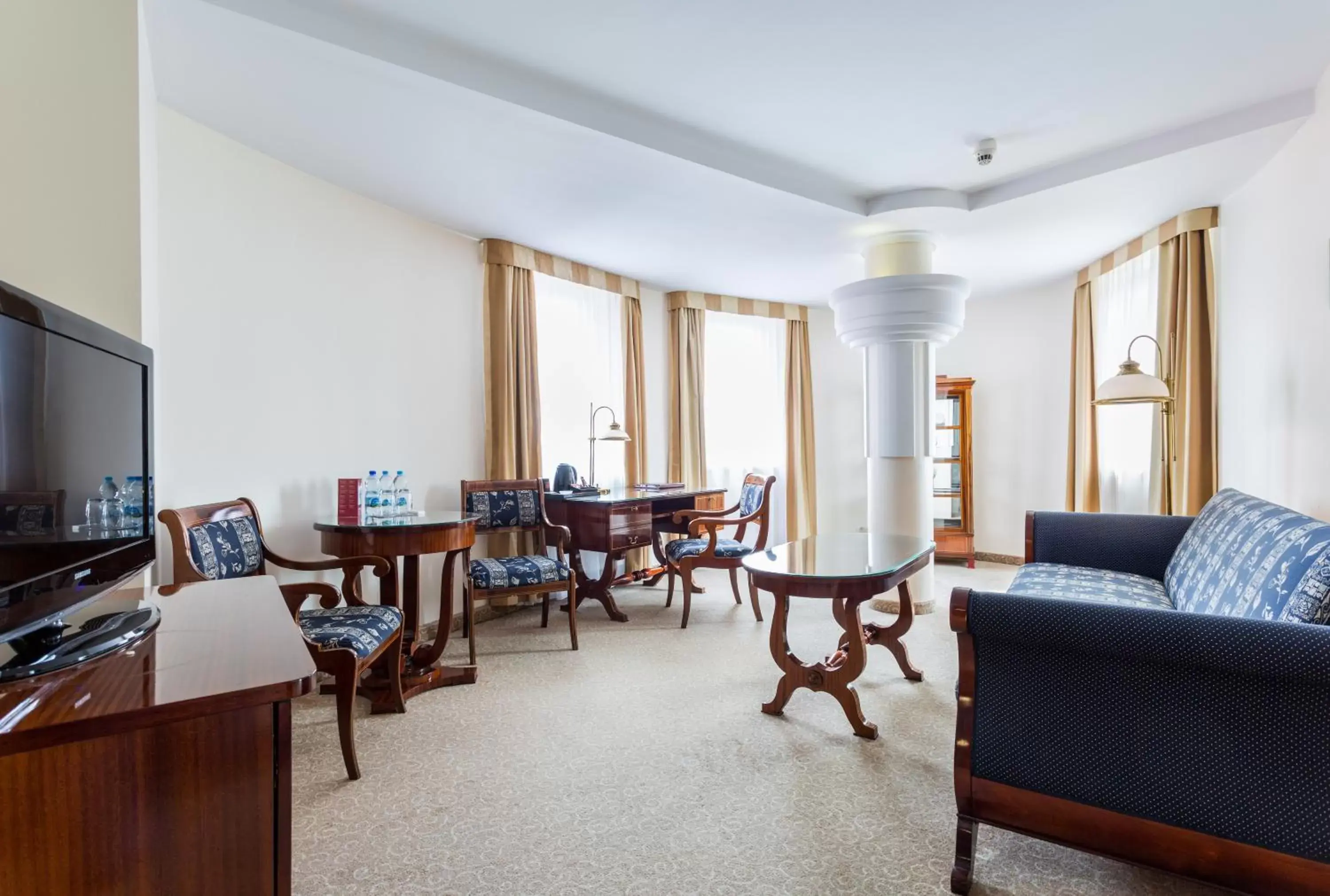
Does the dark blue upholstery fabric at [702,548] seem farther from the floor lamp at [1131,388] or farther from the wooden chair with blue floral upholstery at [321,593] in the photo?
the floor lamp at [1131,388]

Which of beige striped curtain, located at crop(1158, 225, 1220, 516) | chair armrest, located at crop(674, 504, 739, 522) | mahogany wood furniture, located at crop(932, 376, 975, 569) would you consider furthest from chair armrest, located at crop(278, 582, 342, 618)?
mahogany wood furniture, located at crop(932, 376, 975, 569)

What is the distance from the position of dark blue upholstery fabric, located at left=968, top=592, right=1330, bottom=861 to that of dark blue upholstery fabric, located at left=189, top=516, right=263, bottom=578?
2.47 m

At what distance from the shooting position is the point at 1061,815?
4.78ft

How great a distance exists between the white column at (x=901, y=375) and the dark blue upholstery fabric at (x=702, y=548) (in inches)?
38.4

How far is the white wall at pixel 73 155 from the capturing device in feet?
5.29

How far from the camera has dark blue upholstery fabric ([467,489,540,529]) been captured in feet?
12.3

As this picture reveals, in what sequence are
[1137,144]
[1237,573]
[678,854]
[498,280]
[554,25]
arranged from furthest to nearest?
[498,280], [1137,144], [554,25], [1237,573], [678,854]

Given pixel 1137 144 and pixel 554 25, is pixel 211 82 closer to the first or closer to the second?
pixel 554 25

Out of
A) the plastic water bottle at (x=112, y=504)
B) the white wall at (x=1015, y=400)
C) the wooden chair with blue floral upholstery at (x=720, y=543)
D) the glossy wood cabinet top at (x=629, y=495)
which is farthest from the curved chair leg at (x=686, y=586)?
the white wall at (x=1015, y=400)

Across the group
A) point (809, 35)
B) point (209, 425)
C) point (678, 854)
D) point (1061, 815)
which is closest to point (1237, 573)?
point (1061, 815)

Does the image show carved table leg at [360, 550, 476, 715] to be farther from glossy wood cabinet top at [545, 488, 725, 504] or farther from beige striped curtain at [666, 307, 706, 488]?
beige striped curtain at [666, 307, 706, 488]

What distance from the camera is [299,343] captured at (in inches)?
121

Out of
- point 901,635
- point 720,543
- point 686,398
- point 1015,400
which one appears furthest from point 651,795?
point 1015,400

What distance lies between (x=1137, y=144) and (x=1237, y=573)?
236 cm
